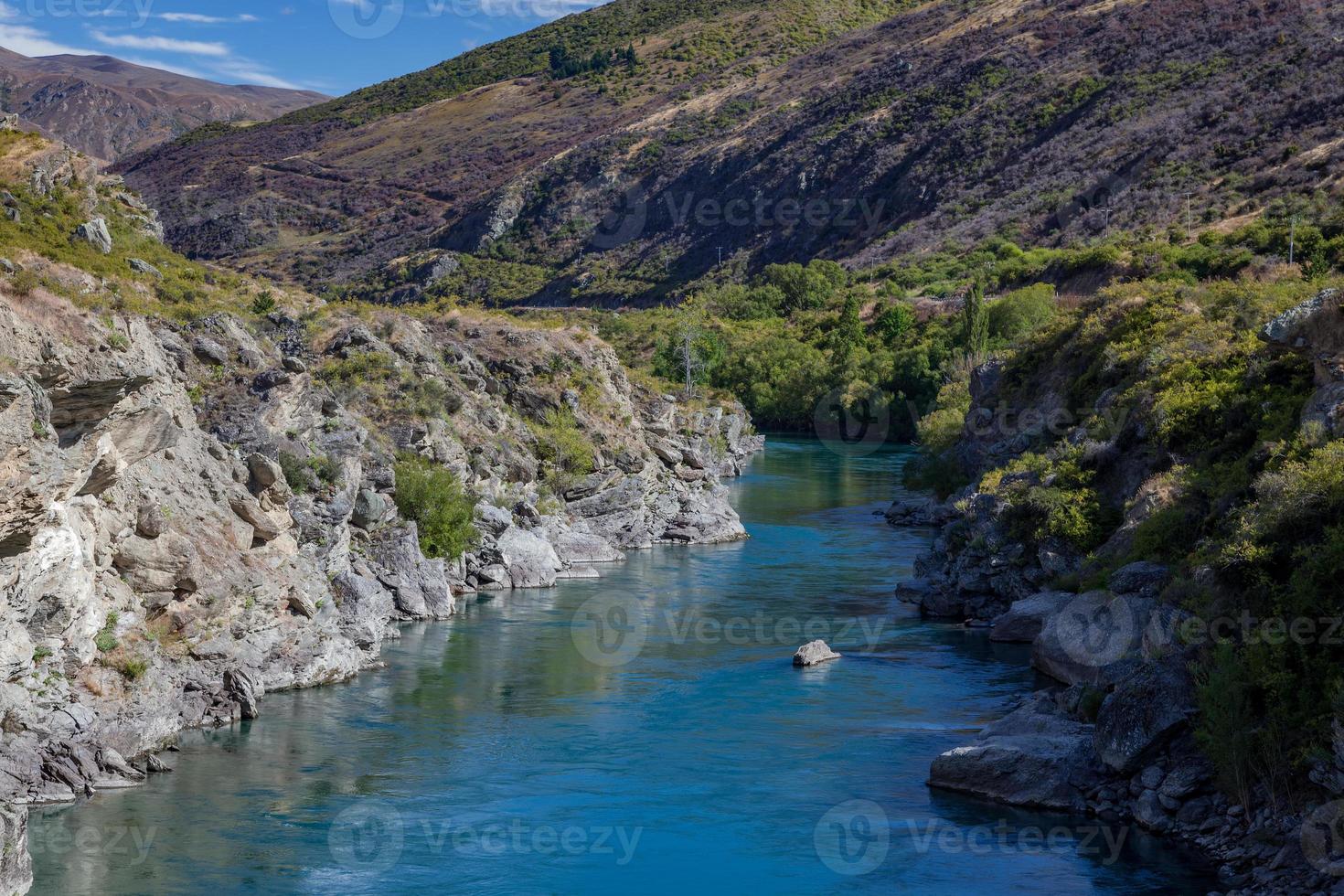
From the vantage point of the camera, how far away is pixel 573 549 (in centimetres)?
5419

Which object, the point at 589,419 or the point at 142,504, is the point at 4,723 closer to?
the point at 142,504

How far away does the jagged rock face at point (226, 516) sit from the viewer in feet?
84.0

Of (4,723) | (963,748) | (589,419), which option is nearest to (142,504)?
(4,723)

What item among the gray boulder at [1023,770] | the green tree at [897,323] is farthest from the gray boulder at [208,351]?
the green tree at [897,323]

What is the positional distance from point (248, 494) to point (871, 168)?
120 meters

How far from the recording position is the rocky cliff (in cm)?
2572

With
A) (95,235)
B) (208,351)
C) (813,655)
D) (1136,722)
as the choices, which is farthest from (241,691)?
(95,235)

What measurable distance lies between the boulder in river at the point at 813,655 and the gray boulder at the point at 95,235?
29.7 m

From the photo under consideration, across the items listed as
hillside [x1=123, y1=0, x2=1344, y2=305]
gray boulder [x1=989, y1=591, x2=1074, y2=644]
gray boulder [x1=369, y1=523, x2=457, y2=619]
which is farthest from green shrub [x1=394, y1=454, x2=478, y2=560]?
hillside [x1=123, y1=0, x2=1344, y2=305]

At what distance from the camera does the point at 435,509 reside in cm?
4681

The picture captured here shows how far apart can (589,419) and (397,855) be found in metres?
41.2

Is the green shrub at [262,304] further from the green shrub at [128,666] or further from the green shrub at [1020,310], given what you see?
the green shrub at [1020,310]

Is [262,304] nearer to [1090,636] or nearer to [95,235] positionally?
[95,235]

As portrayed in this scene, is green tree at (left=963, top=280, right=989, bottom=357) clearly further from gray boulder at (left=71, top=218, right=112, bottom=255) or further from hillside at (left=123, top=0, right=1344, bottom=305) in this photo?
gray boulder at (left=71, top=218, right=112, bottom=255)
